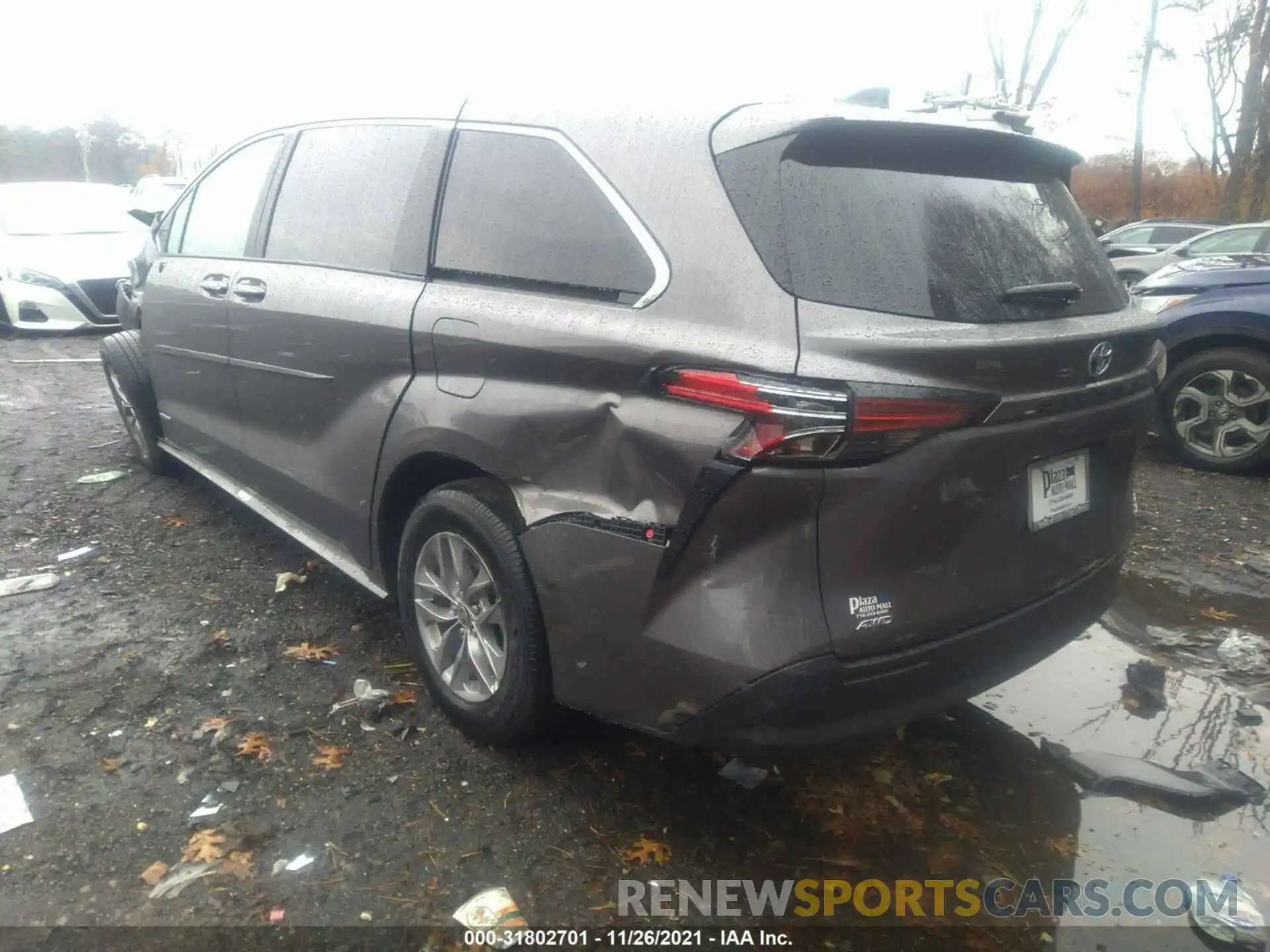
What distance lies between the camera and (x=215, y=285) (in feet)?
12.6

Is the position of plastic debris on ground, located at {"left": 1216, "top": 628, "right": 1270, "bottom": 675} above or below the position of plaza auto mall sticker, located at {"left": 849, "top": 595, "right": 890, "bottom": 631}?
below

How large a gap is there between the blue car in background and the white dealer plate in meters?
3.77

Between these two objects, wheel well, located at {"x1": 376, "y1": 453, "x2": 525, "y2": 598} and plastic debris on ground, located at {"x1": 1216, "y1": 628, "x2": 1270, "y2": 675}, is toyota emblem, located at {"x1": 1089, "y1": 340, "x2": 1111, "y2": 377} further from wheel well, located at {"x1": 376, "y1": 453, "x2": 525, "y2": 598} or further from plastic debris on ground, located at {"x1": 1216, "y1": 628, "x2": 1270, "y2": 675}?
plastic debris on ground, located at {"x1": 1216, "y1": 628, "x2": 1270, "y2": 675}

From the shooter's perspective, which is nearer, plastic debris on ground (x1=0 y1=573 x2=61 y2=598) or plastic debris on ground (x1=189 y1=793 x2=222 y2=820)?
plastic debris on ground (x1=189 y1=793 x2=222 y2=820)

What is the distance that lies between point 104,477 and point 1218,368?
22.1 ft

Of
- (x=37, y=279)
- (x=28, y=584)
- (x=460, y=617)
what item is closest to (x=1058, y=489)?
(x=460, y=617)

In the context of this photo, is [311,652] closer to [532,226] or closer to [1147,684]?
[532,226]

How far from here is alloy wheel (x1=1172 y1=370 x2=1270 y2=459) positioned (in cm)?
574

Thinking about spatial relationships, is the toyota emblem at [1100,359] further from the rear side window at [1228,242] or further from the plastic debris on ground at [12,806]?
the rear side window at [1228,242]

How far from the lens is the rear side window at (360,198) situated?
2922mm

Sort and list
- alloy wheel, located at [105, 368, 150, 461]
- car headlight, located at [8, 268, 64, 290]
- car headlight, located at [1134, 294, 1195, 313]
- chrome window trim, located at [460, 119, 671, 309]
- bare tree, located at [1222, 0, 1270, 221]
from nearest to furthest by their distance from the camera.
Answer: chrome window trim, located at [460, 119, 671, 309] → alloy wheel, located at [105, 368, 150, 461] → car headlight, located at [1134, 294, 1195, 313] → car headlight, located at [8, 268, 64, 290] → bare tree, located at [1222, 0, 1270, 221]

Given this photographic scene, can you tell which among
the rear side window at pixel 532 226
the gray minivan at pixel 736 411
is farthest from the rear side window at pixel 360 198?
the rear side window at pixel 532 226

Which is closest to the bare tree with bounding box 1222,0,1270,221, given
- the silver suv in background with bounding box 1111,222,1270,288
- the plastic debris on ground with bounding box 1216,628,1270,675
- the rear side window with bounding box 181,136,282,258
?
the silver suv in background with bounding box 1111,222,1270,288

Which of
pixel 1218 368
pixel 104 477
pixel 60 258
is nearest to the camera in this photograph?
pixel 104 477
